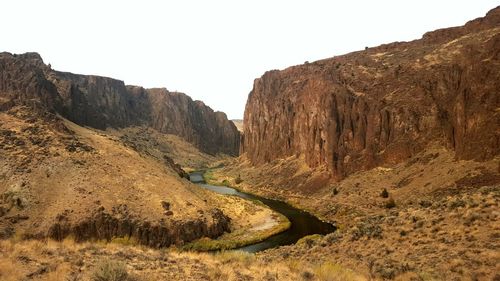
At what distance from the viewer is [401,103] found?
74.4m

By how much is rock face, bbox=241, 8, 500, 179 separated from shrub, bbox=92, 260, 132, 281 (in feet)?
164

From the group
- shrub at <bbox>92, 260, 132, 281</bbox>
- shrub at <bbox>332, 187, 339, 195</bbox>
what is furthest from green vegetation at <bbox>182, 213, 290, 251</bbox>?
shrub at <bbox>92, 260, 132, 281</bbox>

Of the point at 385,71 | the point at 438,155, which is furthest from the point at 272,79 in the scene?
the point at 438,155

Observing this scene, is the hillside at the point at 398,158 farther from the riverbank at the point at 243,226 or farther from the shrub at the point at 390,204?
the riverbank at the point at 243,226

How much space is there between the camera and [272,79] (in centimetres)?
13925

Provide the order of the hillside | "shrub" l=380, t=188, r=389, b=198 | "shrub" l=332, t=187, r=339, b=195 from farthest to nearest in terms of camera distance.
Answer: "shrub" l=332, t=187, r=339, b=195, "shrub" l=380, t=188, r=389, b=198, the hillside

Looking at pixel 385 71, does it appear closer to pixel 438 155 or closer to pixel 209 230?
pixel 438 155

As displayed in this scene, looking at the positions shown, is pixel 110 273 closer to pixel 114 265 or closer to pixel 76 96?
pixel 114 265

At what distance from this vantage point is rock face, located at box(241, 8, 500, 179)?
55.8 m

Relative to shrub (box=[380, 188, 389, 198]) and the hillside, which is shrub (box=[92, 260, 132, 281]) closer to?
the hillside

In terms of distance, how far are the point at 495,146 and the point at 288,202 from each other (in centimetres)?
3762

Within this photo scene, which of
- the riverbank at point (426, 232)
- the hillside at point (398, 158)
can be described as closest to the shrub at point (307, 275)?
the hillside at point (398, 158)

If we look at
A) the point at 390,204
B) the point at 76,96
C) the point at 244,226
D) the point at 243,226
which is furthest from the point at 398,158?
the point at 76,96

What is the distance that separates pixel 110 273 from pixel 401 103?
7076 centimetres
